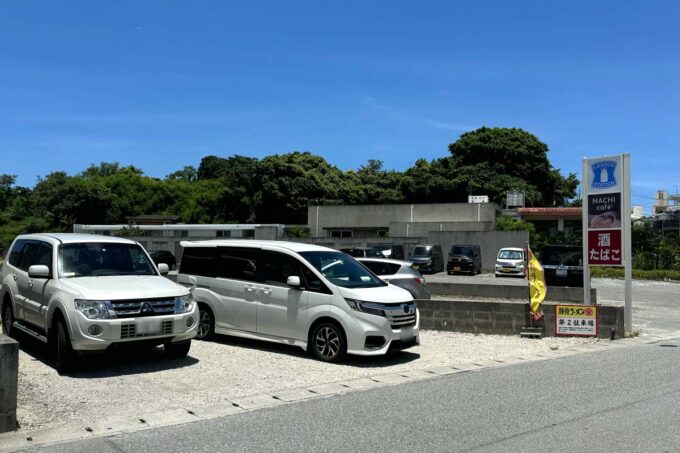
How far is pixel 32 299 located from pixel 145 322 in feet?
7.83

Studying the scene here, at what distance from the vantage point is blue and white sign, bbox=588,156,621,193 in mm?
13758

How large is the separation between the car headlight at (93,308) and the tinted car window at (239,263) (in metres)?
3.19

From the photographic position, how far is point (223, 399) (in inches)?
294

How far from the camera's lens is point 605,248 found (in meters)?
13.9

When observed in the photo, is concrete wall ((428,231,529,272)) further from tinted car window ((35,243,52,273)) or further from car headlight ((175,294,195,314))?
tinted car window ((35,243,52,273))

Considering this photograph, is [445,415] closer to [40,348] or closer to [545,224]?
[40,348]

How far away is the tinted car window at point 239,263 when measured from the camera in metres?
11.0

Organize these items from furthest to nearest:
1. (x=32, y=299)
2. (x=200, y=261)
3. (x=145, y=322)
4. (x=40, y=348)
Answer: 1. (x=200, y=261)
2. (x=40, y=348)
3. (x=32, y=299)
4. (x=145, y=322)

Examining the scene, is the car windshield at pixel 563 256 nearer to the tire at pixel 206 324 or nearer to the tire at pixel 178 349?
the tire at pixel 206 324

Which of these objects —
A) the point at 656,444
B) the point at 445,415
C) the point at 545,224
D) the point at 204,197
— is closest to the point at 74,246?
the point at 445,415

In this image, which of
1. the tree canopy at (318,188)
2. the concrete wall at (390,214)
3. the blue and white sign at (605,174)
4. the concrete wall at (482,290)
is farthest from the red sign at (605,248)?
the tree canopy at (318,188)

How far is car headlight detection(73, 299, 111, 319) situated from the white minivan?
304 centimetres

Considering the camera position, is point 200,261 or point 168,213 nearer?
point 200,261

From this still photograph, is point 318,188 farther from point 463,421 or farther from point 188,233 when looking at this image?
point 463,421
